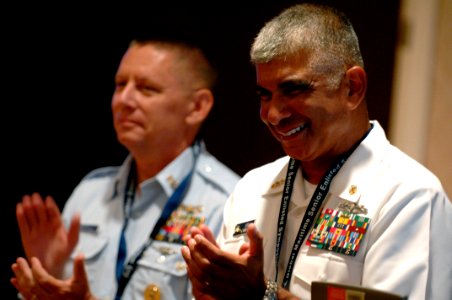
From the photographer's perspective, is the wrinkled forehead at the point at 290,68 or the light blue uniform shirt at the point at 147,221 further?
the light blue uniform shirt at the point at 147,221

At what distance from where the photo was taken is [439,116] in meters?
2.32

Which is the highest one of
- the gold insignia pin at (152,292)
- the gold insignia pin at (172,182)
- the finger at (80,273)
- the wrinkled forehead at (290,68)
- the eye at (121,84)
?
the wrinkled forehead at (290,68)

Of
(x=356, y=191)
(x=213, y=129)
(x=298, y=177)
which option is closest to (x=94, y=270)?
(x=213, y=129)

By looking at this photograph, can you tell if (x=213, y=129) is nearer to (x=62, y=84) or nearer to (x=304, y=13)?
(x=62, y=84)

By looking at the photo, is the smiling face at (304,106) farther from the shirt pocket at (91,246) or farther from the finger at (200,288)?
the shirt pocket at (91,246)

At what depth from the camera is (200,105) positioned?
274 cm

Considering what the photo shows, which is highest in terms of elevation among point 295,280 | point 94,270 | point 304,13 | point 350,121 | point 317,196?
point 304,13

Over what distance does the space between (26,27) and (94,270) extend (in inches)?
46.5

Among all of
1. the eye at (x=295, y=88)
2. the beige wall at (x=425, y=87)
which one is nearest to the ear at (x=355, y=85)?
the eye at (x=295, y=88)

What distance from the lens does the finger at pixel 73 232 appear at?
2.38 meters

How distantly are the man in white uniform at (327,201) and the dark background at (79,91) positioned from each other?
1.12 m

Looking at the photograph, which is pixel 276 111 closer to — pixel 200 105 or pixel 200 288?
pixel 200 288

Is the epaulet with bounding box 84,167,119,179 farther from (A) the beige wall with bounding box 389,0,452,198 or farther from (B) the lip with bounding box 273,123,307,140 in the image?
(B) the lip with bounding box 273,123,307,140

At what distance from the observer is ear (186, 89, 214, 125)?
2.72m
